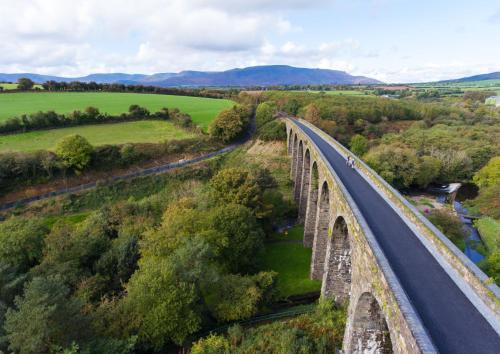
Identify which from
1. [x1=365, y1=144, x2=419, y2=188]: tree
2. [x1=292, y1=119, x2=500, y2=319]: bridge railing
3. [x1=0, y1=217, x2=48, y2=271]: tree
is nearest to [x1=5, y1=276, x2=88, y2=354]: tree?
[x1=0, y1=217, x2=48, y2=271]: tree

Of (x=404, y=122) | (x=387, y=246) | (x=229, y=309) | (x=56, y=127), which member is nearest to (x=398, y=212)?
(x=387, y=246)

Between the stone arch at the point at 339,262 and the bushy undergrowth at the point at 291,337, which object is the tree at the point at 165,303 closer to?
the bushy undergrowth at the point at 291,337

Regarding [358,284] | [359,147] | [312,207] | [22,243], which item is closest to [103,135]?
[22,243]

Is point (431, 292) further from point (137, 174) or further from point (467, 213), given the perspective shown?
point (137, 174)

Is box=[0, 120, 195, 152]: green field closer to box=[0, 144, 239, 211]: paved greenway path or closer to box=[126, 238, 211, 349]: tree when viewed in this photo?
box=[0, 144, 239, 211]: paved greenway path

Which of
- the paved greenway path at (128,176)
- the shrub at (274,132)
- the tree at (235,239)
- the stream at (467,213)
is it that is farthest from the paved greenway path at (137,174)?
the stream at (467,213)

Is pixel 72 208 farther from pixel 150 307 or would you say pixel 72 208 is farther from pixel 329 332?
pixel 329 332
